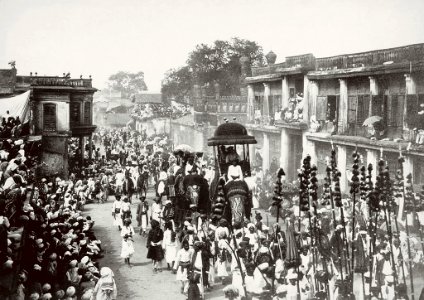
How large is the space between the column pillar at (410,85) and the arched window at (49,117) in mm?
20209

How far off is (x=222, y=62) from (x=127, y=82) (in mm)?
64705

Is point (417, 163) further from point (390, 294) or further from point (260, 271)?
point (260, 271)

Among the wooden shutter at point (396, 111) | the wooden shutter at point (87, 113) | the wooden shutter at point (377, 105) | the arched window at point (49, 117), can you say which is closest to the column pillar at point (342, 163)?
the wooden shutter at point (377, 105)

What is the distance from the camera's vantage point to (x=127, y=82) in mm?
104750

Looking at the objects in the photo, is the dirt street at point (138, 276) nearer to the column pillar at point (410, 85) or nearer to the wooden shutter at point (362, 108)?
the column pillar at point (410, 85)

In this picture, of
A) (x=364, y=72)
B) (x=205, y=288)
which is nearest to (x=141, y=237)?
(x=205, y=288)

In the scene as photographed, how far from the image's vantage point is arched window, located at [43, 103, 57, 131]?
2903 cm

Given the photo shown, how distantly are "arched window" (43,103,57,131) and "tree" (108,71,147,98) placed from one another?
73539mm

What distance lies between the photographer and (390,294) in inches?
388

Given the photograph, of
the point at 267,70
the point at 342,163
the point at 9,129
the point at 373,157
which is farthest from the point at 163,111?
the point at 9,129

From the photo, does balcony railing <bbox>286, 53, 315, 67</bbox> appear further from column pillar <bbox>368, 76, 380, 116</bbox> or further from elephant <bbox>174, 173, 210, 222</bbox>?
elephant <bbox>174, 173, 210, 222</bbox>

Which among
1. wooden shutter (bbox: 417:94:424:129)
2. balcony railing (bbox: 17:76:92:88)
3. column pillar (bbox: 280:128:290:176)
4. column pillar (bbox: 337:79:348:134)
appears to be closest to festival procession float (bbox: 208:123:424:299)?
A: wooden shutter (bbox: 417:94:424:129)

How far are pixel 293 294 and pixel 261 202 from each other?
12071 millimetres

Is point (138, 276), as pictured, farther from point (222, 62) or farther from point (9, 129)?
point (222, 62)
